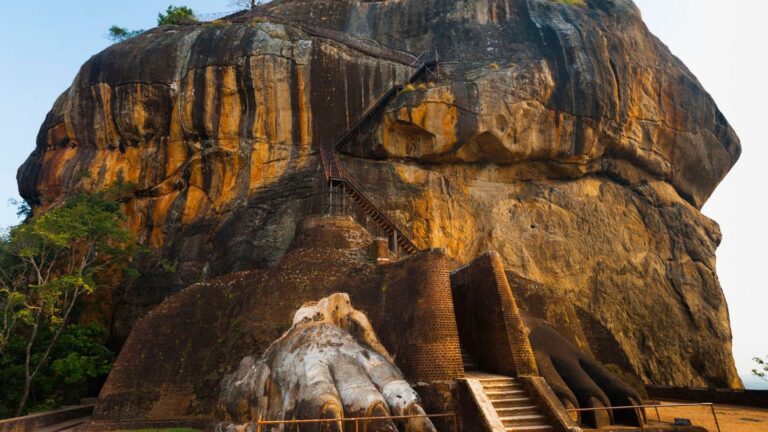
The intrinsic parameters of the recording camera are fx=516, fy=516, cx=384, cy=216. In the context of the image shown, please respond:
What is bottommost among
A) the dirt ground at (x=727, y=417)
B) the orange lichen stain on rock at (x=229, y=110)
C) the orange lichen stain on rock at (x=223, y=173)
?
the dirt ground at (x=727, y=417)

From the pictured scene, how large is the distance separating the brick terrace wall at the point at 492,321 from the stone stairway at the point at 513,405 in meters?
0.44

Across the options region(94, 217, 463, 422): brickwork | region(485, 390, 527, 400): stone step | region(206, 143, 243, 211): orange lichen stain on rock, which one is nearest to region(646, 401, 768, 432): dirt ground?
region(485, 390, 527, 400): stone step

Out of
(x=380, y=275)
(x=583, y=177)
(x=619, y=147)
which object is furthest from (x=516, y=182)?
(x=380, y=275)

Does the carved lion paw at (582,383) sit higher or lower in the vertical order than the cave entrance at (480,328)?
lower

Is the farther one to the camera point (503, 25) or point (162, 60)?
point (503, 25)

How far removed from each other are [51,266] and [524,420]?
1804 centimetres

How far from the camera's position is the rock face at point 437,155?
23.4 meters

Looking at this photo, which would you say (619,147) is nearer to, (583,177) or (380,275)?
(583,177)

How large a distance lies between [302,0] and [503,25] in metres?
12.9

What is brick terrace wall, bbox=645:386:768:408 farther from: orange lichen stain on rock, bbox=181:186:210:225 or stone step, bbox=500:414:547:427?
orange lichen stain on rock, bbox=181:186:210:225

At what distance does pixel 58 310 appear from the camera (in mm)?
18344

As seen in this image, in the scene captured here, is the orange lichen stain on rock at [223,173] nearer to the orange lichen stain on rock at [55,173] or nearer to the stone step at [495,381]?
the orange lichen stain on rock at [55,173]

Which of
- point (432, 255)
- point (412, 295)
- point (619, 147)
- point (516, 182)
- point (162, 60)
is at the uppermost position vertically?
point (162, 60)

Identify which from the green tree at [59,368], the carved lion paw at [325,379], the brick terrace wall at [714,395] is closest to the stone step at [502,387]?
the carved lion paw at [325,379]
